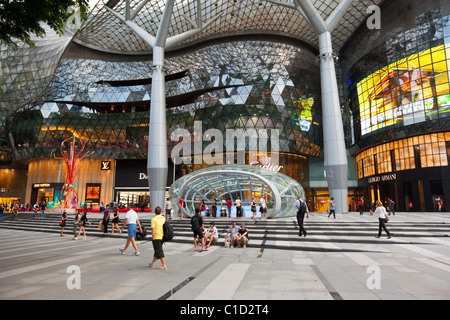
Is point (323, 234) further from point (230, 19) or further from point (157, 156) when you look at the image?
point (230, 19)

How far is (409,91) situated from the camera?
33.8 m

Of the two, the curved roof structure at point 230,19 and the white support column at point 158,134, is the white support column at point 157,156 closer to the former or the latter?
the white support column at point 158,134

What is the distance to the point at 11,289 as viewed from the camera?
5.26 metres

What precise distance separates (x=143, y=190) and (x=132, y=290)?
46.4 m

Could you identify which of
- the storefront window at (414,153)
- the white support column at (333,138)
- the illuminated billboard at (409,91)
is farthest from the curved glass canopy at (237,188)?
the illuminated billboard at (409,91)

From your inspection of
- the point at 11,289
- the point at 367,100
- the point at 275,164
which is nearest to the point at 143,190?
the point at 275,164

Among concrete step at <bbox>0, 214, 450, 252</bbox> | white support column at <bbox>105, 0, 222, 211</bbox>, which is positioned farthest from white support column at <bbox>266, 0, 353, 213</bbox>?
white support column at <bbox>105, 0, 222, 211</bbox>

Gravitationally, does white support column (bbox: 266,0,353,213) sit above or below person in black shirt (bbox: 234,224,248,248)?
above

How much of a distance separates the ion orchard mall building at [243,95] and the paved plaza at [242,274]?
798 inches

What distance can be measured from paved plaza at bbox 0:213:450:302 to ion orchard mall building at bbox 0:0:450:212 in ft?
66.5

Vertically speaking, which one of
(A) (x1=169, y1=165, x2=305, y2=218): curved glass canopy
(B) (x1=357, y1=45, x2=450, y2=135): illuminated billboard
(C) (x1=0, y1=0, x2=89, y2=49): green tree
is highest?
(B) (x1=357, y1=45, x2=450, y2=135): illuminated billboard

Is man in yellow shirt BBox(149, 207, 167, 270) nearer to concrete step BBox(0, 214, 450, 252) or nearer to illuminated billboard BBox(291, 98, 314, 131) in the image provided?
concrete step BBox(0, 214, 450, 252)

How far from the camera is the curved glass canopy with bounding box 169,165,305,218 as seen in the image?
2047 cm

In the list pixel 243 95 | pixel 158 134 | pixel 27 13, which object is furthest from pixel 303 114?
pixel 27 13
